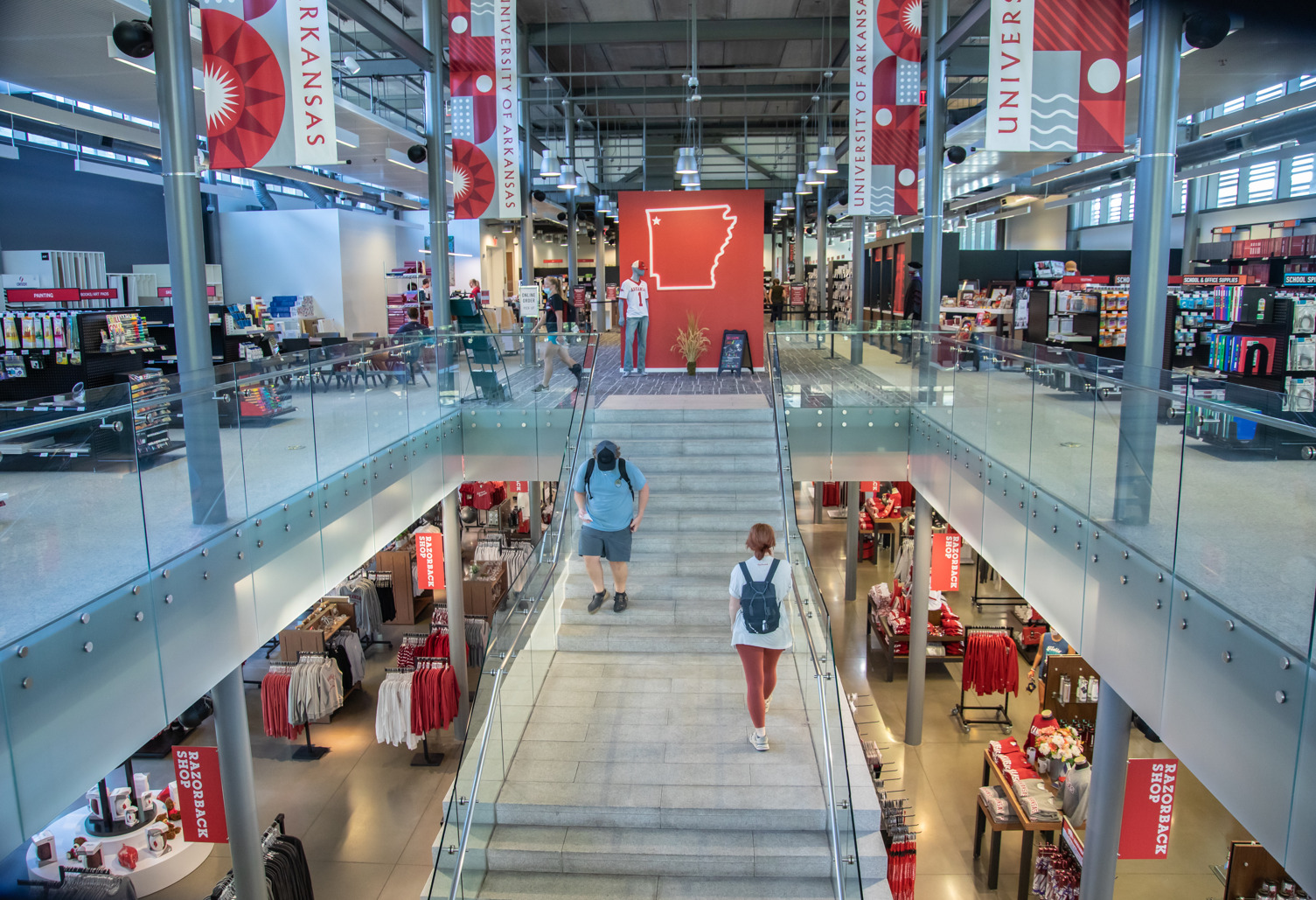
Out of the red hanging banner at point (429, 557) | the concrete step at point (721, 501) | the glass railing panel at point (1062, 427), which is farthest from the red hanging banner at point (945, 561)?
the red hanging banner at point (429, 557)

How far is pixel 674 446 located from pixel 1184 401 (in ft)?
21.9

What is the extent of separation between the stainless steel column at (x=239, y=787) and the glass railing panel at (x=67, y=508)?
182 centimetres

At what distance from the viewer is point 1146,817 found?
5867 millimetres

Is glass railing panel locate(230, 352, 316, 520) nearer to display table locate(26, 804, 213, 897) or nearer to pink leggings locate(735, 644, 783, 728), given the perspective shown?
pink leggings locate(735, 644, 783, 728)

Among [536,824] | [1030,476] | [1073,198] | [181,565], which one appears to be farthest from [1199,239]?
[181,565]

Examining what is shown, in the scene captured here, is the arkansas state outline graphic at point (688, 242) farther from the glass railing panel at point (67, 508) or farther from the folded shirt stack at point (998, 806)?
the glass railing panel at point (67, 508)

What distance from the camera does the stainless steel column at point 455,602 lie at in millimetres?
11047

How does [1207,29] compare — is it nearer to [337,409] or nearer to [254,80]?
[254,80]

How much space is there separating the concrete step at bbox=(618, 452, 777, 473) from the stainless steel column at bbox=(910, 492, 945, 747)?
191 cm

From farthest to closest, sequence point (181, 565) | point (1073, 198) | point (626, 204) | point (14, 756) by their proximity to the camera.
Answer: point (1073, 198)
point (626, 204)
point (181, 565)
point (14, 756)

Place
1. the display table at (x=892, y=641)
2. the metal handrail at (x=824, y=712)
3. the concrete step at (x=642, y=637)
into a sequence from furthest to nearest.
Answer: the display table at (x=892, y=641)
the concrete step at (x=642, y=637)
the metal handrail at (x=824, y=712)

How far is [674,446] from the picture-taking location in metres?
10.8

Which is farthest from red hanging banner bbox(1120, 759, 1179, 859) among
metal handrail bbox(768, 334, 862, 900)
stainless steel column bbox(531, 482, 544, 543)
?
stainless steel column bbox(531, 482, 544, 543)

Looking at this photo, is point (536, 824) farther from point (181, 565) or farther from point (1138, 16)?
point (1138, 16)
